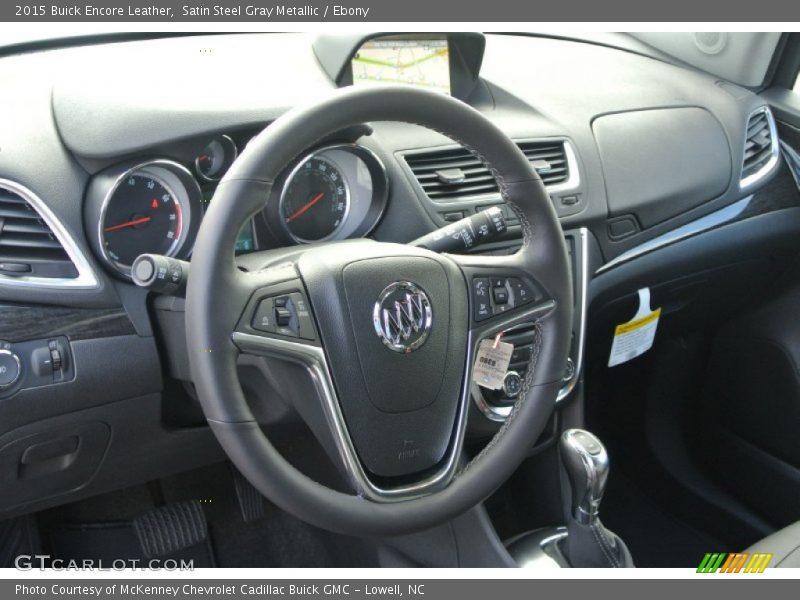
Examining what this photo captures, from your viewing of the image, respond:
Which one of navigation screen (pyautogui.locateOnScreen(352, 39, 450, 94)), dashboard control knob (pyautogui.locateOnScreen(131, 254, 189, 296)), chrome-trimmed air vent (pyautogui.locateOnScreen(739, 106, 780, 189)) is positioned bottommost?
chrome-trimmed air vent (pyautogui.locateOnScreen(739, 106, 780, 189))

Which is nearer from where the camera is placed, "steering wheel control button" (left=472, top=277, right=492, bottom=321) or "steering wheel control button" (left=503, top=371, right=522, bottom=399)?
"steering wheel control button" (left=472, top=277, right=492, bottom=321)

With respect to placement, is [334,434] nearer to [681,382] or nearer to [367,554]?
[367,554]

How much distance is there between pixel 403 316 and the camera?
3.81 feet

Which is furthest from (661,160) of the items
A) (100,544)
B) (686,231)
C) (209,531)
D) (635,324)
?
(100,544)

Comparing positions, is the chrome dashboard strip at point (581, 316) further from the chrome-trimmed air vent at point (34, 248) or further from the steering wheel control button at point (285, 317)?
the chrome-trimmed air vent at point (34, 248)

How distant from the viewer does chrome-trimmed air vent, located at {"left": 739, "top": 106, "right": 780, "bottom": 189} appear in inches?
80.1

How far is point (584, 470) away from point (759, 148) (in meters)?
1.06

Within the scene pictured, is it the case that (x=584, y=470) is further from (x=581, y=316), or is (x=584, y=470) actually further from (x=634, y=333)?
(x=634, y=333)

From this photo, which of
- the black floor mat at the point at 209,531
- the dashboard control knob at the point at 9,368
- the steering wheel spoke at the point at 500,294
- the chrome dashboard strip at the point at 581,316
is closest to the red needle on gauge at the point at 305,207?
the steering wheel spoke at the point at 500,294

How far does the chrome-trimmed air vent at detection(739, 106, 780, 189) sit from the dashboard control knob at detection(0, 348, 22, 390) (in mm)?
1499

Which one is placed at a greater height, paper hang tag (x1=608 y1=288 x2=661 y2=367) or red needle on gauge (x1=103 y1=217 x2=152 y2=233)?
red needle on gauge (x1=103 y1=217 x2=152 y2=233)

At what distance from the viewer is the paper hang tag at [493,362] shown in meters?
1.38

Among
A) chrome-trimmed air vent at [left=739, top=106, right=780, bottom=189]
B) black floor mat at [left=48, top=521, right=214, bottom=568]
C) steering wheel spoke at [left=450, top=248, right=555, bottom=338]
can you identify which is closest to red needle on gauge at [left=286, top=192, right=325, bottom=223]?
steering wheel spoke at [left=450, top=248, right=555, bottom=338]

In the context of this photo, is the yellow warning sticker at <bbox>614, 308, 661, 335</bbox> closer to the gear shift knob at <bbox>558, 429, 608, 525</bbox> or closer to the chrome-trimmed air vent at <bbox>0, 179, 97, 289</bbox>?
the gear shift knob at <bbox>558, 429, 608, 525</bbox>
